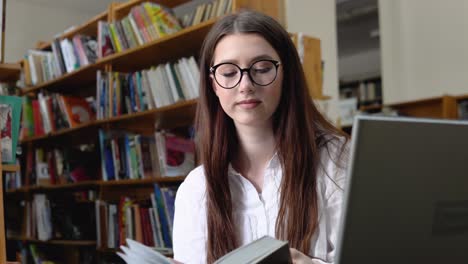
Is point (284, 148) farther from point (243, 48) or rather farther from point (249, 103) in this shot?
point (243, 48)

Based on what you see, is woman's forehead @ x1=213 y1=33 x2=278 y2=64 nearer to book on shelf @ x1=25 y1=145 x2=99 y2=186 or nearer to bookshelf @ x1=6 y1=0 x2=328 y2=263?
bookshelf @ x1=6 y1=0 x2=328 y2=263

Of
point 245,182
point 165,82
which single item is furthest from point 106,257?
point 245,182

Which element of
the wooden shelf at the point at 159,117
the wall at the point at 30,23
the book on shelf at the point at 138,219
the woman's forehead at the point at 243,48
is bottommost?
the book on shelf at the point at 138,219

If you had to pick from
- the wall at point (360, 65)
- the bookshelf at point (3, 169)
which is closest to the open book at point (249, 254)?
the bookshelf at point (3, 169)

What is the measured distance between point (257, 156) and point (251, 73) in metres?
0.23

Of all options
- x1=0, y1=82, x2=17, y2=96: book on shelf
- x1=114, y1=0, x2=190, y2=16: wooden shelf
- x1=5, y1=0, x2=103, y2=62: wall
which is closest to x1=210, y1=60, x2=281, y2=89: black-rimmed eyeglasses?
x1=114, y1=0, x2=190, y2=16: wooden shelf

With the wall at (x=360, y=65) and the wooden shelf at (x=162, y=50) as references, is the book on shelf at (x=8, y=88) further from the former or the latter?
the wall at (x=360, y=65)

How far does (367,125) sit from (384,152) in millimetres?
38

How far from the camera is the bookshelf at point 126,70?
247 centimetres

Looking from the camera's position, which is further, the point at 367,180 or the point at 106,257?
the point at 106,257

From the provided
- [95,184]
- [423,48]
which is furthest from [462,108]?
[95,184]

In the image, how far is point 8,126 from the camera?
5.60 feet

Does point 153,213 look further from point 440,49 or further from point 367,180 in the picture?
point 440,49

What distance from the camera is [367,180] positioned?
52 cm
